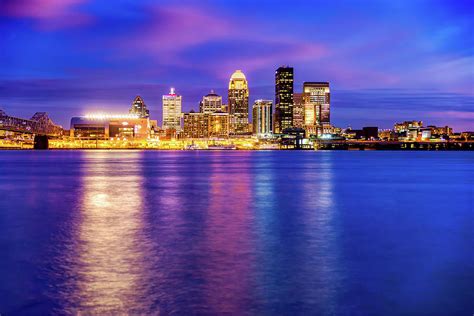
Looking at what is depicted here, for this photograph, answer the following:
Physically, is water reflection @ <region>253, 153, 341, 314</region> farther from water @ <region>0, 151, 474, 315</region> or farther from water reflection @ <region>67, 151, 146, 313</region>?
water reflection @ <region>67, 151, 146, 313</region>

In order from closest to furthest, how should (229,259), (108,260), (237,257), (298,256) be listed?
(108,260) < (229,259) < (237,257) < (298,256)

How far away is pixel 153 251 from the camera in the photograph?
16266mm

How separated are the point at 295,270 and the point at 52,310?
6.25m

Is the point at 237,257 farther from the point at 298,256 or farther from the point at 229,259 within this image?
the point at 298,256

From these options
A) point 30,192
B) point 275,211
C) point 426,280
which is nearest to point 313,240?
point 426,280

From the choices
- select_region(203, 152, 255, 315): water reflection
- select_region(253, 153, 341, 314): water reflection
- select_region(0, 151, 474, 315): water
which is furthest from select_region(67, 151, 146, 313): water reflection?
select_region(253, 153, 341, 314): water reflection

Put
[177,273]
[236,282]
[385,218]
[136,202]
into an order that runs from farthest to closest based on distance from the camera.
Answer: [136,202] → [385,218] → [177,273] → [236,282]

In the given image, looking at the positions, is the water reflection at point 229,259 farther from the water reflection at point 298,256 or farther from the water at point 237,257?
the water reflection at point 298,256

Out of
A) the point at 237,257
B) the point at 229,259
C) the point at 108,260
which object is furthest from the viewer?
the point at 237,257

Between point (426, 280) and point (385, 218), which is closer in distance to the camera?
point (426, 280)

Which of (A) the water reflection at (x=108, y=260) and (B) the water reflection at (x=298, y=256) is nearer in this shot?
(A) the water reflection at (x=108, y=260)

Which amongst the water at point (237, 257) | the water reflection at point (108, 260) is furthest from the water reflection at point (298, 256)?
the water reflection at point (108, 260)

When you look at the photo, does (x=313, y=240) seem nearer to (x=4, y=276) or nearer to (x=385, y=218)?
(x=385, y=218)

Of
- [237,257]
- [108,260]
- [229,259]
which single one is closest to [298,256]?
[237,257]
